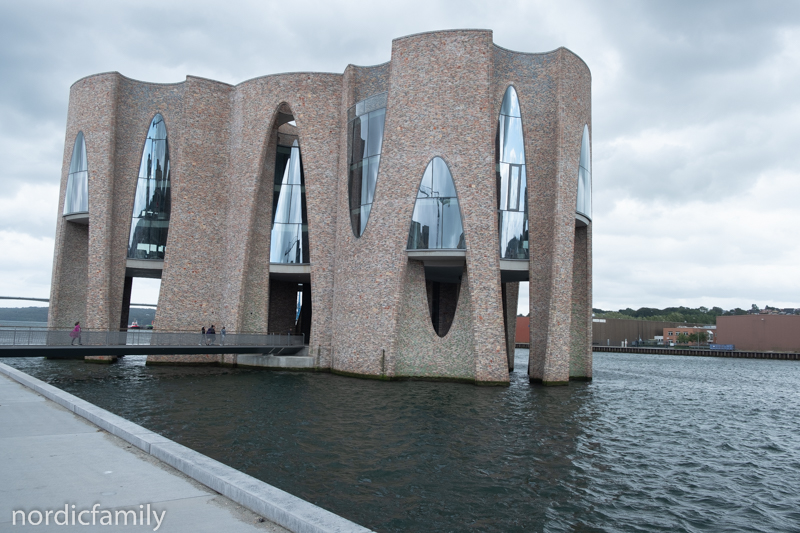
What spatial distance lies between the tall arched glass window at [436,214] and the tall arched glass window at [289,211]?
9311 mm

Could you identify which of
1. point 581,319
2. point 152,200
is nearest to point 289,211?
point 152,200

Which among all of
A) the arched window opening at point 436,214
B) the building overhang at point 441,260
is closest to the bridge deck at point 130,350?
the building overhang at point 441,260

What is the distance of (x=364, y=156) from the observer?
90.7ft

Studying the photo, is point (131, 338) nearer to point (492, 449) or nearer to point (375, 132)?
point (375, 132)

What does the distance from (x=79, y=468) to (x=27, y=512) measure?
1.53 meters

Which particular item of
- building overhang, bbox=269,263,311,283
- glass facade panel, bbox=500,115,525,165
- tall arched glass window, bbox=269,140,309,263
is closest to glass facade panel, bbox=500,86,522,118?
glass facade panel, bbox=500,115,525,165

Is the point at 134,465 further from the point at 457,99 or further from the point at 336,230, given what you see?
the point at 336,230

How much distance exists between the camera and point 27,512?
16.9 feet

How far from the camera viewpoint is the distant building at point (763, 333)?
3130 inches

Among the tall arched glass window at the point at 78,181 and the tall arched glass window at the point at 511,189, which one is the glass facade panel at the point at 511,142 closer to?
the tall arched glass window at the point at 511,189

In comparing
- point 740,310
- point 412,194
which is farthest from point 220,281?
point 740,310

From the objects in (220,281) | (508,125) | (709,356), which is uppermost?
(508,125)

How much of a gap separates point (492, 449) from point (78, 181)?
3051cm

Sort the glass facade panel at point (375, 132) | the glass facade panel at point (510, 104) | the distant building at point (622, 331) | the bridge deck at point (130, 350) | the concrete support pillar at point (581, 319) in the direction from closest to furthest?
1. the bridge deck at point (130, 350)
2. the glass facade panel at point (510, 104)
3. the glass facade panel at point (375, 132)
4. the concrete support pillar at point (581, 319)
5. the distant building at point (622, 331)
